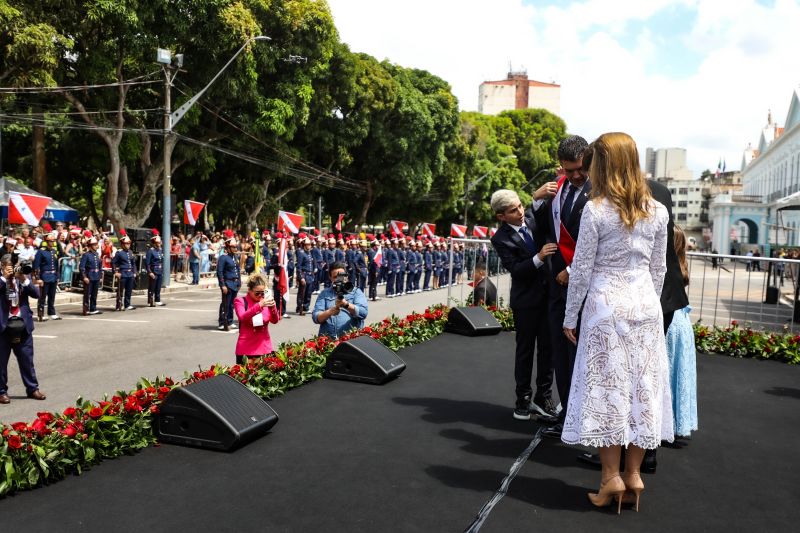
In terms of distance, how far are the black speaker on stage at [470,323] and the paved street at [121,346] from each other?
2.44 m

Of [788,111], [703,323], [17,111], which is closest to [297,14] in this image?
[17,111]

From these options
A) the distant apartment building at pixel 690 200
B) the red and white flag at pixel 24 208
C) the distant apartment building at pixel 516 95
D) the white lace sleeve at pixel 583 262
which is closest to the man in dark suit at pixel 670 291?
the white lace sleeve at pixel 583 262

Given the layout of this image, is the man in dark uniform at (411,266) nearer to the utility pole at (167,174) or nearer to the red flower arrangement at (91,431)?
the utility pole at (167,174)

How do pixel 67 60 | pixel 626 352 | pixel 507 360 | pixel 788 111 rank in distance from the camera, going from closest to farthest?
pixel 626 352
pixel 507 360
pixel 67 60
pixel 788 111

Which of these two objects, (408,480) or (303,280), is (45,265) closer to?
(303,280)

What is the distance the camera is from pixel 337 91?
3238 centimetres

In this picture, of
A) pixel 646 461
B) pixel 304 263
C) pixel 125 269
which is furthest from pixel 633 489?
pixel 125 269

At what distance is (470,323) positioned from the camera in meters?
9.52

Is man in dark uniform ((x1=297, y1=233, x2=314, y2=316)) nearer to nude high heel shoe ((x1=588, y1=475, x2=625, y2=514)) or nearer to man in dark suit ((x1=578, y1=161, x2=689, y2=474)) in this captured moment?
man in dark suit ((x1=578, y1=161, x2=689, y2=474))

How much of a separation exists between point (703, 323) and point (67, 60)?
20330 millimetres

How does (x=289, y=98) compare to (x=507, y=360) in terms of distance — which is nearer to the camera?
(x=507, y=360)

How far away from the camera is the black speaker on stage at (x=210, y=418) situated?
177 inches

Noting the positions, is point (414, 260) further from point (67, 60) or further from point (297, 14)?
point (67, 60)

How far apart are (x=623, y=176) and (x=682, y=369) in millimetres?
2194
